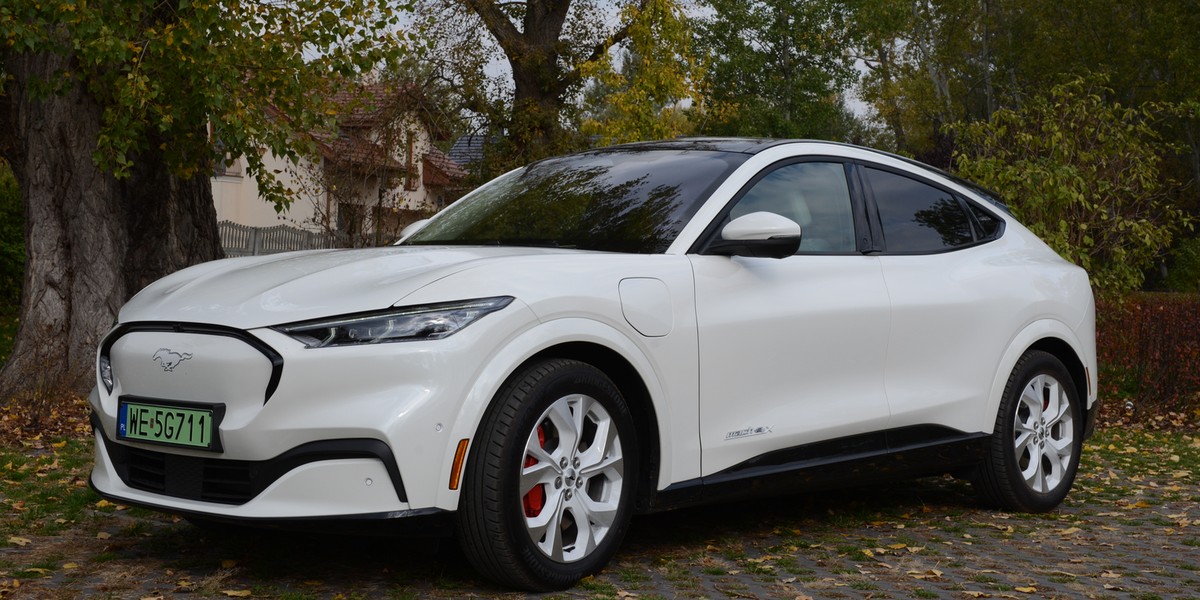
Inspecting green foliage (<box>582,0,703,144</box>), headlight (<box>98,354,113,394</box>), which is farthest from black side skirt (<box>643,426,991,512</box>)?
green foliage (<box>582,0,703,144</box>)

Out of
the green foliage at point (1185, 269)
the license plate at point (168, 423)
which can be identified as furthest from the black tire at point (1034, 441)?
the green foliage at point (1185, 269)

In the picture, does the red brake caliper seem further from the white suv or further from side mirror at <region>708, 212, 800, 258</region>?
side mirror at <region>708, 212, 800, 258</region>

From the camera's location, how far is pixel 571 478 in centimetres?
441

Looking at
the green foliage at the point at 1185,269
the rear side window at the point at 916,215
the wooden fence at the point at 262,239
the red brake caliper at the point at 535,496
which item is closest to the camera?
the red brake caliper at the point at 535,496

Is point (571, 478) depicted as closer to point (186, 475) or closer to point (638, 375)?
point (638, 375)

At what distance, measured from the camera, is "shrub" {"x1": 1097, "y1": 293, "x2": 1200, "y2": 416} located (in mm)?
12344

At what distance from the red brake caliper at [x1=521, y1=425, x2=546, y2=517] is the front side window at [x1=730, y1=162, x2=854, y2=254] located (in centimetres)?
141

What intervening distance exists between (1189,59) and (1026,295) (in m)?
31.3

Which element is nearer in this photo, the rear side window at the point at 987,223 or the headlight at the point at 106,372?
the headlight at the point at 106,372

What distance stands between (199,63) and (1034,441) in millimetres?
6130

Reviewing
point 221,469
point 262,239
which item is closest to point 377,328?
point 221,469

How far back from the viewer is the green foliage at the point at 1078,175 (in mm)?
12781

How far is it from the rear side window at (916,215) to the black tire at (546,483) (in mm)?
1945

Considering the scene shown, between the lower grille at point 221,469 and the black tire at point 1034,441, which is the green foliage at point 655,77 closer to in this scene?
the black tire at point 1034,441
